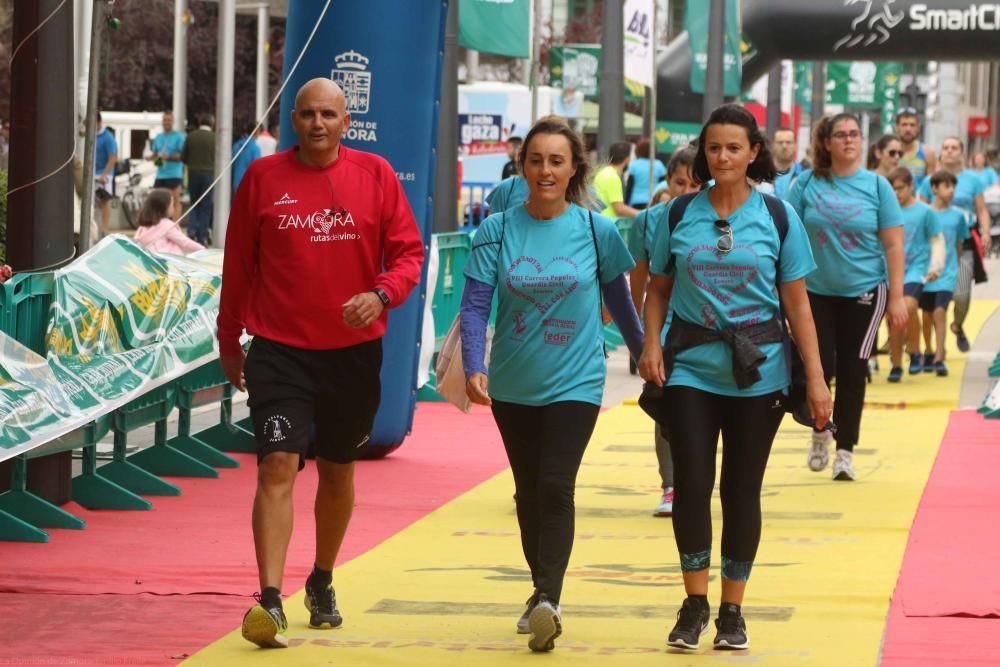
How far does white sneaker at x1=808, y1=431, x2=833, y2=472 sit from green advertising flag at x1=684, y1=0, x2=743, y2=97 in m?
18.1

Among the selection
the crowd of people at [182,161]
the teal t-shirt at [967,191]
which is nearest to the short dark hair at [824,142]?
the teal t-shirt at [967,191]

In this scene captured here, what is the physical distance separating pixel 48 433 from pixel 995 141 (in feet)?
375

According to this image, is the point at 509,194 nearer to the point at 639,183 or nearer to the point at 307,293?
the point at 307,293

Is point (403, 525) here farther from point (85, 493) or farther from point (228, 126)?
point (228, 126)

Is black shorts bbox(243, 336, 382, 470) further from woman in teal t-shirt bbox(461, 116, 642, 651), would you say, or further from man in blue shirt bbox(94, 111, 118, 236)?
man in blue shirt bbox(94, 111, 118, 236)

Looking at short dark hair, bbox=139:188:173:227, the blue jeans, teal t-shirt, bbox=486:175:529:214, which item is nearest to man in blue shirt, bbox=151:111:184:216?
the blue jeans

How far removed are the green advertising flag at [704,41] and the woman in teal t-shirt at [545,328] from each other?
22.4m

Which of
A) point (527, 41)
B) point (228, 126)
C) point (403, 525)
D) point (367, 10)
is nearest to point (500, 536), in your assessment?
point (403, 525)

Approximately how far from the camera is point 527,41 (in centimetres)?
1800

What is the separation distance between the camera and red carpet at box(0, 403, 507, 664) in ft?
22.3

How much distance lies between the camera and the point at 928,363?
56.5ft

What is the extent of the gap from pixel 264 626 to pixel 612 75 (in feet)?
62.0

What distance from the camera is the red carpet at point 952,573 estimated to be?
6613mm

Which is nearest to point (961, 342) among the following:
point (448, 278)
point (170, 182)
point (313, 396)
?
point (448, 278)
